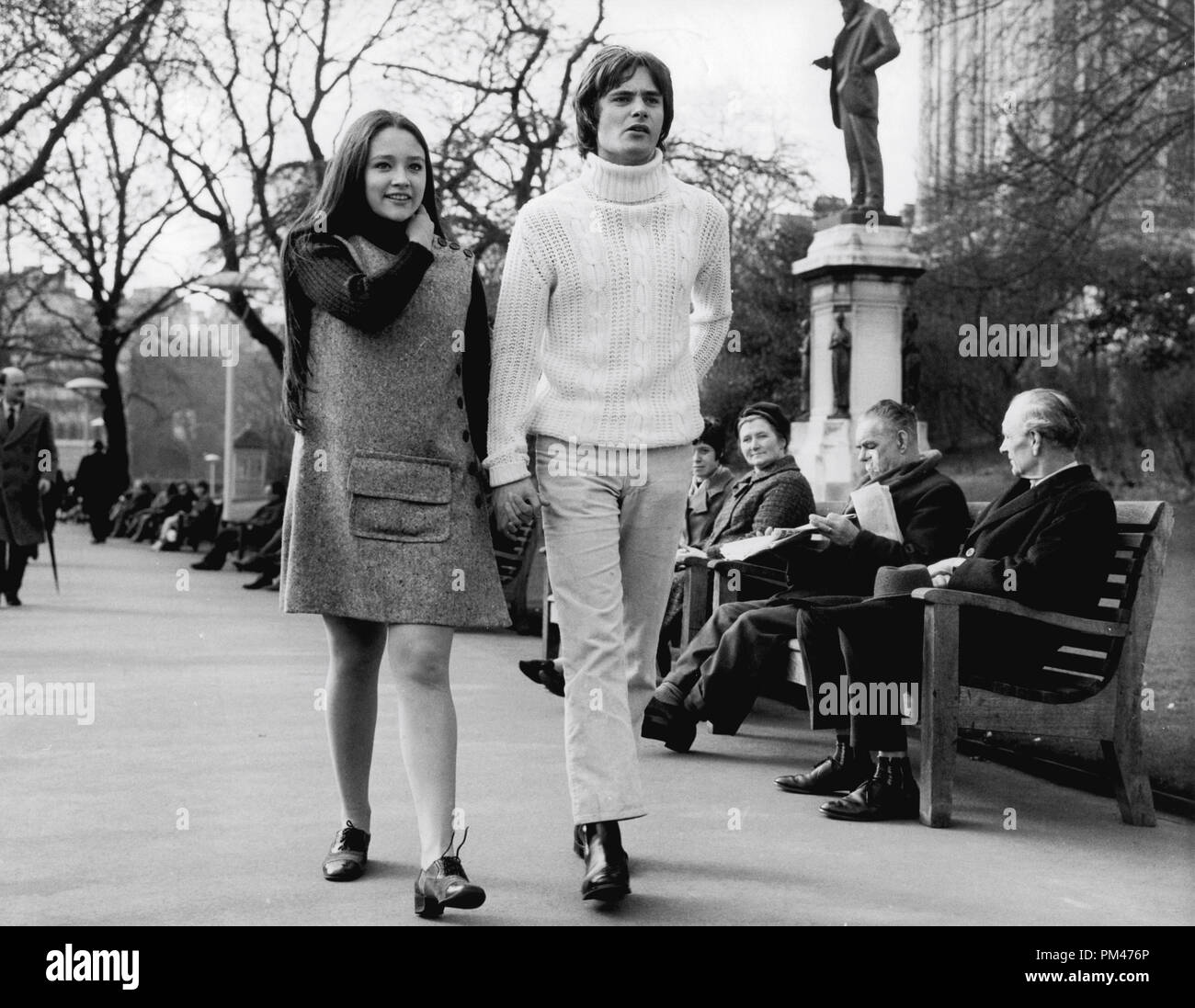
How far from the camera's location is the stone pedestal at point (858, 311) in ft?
48.9

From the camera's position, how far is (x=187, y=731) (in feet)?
23.1

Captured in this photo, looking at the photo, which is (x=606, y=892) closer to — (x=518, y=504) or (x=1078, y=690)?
(x=518, y=504)

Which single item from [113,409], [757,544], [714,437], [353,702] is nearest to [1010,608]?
[757,544]

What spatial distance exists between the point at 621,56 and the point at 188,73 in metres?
19.5

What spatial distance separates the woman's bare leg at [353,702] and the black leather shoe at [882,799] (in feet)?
5.40

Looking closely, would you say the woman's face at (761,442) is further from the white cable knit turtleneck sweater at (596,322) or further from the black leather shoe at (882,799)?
the white cable knit turtleneck sweater at (596,322)

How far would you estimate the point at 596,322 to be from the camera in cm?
435

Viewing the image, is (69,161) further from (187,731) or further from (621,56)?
(621,56)

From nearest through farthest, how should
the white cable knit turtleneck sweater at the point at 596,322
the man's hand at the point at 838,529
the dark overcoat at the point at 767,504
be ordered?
the white cable knit turtleneck sweater at the point at 596,322, the man's hand at the point at 838,529, the dark overcoat at the point at 767,504

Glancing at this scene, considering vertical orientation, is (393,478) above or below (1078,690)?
above

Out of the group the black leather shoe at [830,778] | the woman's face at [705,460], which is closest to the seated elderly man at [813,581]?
the black leather shoe at [830,778]

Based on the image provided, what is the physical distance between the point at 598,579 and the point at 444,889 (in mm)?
892

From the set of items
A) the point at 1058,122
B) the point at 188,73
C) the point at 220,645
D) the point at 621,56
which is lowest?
the point at 220,645
